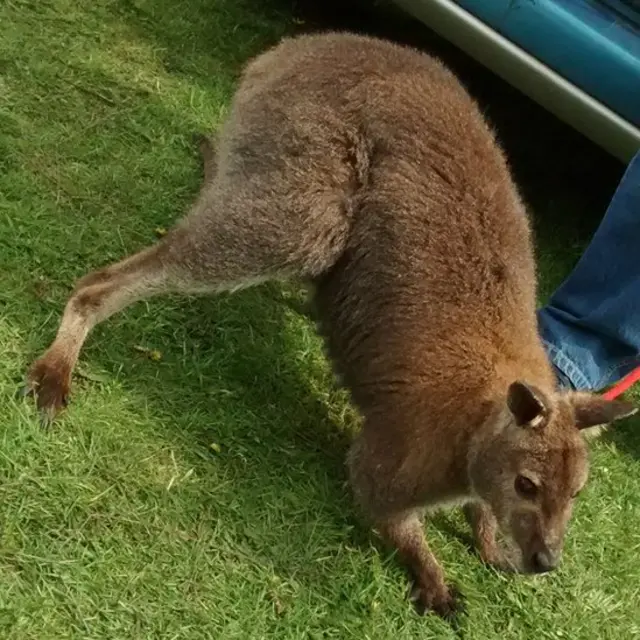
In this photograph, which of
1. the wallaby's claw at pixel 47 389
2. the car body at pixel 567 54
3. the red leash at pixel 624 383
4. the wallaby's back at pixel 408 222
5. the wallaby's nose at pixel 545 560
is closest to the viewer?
the wallaby's nose at pixel 545 560

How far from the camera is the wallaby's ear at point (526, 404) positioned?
293 cm

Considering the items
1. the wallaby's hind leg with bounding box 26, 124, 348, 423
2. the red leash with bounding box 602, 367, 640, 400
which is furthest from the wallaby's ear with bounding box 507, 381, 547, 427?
the red leash with bounding box 602, 367, 640, 400

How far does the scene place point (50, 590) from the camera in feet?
9.34

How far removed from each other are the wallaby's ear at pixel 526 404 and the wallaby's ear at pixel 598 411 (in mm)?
192

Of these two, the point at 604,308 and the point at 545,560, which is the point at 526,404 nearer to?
the point at 545,560

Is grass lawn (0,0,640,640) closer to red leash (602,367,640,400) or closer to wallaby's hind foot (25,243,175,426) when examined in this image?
wallaby's hind foot (25,243,175,426)

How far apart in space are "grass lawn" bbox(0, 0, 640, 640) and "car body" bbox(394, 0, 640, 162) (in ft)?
4.46

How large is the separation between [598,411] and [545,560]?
50 centimetres

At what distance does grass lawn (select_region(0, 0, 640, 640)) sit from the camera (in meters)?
3.03

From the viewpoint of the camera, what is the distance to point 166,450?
3.44 m

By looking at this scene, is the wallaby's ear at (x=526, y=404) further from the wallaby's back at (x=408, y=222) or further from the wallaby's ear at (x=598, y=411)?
the wallaby's back at (x=408, y=222)

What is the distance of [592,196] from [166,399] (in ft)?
11.8

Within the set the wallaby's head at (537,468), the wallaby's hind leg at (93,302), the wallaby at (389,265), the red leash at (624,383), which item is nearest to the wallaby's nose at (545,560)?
the wallaby's head at (537,468)

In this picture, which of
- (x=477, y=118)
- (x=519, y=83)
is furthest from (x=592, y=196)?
(x=477, y=118)
